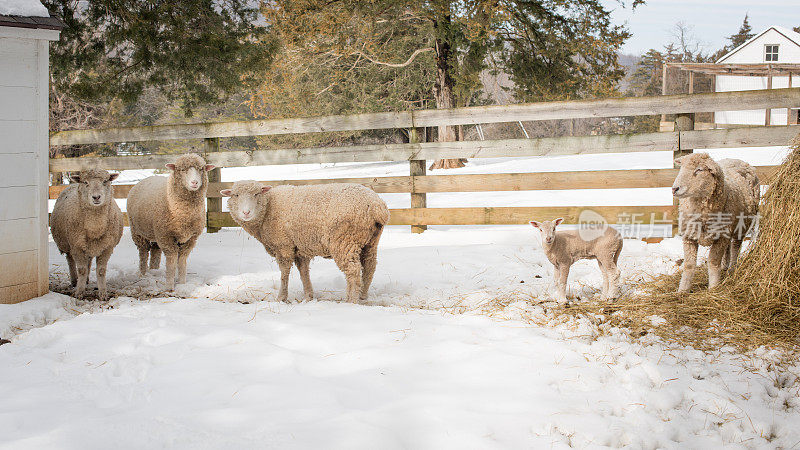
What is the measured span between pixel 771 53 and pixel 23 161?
37599 mm

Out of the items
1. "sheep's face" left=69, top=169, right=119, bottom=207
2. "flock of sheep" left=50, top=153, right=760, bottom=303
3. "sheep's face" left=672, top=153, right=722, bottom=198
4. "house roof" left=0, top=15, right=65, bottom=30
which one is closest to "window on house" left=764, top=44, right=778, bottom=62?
"flock of sheep" left=50, top=153, right=760, bottom=303

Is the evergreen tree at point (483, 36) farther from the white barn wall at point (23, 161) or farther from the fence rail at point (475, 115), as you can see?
the white barn wall at point (23, 161)

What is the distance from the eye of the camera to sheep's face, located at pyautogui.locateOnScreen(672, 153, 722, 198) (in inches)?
168

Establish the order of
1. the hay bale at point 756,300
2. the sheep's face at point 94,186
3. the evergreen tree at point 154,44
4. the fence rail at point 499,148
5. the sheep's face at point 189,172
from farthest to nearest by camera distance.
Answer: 1. the evergreen tree at point 154,44
2. the fence rail at point 499,148
3. the sheep's face at point 189,172
4. the sheep's face at point 94,186
5. the hay bale at point 756,300

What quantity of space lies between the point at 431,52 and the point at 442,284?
1458cm

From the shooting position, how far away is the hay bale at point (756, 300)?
12.4ft

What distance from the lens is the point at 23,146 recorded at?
5.37 m

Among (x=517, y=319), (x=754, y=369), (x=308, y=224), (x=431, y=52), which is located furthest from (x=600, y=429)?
(x=431, y=52)

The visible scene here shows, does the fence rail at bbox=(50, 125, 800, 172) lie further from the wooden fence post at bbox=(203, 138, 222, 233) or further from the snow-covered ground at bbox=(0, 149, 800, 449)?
the snow-covered ground at bbox=(0, 149, 800, 449)

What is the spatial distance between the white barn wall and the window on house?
121ft

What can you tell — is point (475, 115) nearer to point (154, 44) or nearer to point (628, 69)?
point (154, 44)

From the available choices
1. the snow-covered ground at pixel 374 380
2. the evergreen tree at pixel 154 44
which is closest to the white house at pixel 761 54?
the evergreen tree at pixel 154 44

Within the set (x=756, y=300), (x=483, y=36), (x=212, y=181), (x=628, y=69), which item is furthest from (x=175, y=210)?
(x=628, y=69)

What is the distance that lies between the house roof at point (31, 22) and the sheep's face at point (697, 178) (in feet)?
18.6
